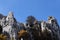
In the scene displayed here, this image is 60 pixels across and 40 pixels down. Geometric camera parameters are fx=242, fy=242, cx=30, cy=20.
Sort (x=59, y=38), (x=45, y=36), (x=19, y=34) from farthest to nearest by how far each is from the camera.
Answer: (x=59, y=38) → (x=45, y=36) → (x=19, y=34)

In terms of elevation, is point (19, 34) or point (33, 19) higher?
point (33, 19)

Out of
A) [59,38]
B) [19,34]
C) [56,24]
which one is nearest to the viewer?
[19,34]

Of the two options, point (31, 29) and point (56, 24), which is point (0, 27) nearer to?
point (31, 29)

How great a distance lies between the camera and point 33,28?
82938mm

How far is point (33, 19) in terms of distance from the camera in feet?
320

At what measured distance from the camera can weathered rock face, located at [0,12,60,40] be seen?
75794 mm

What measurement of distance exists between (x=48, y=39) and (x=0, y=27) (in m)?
16.4

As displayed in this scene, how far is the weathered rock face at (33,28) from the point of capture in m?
75.8

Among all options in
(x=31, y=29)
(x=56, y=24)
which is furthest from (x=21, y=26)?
(x=56, y=24)

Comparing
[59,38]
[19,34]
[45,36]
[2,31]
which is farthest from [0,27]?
[59,38]

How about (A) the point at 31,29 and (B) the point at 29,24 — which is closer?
(A) the point at 31,29

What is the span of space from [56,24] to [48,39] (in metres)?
13.9

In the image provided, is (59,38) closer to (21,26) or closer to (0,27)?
(21,26)

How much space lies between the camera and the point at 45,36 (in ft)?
264
